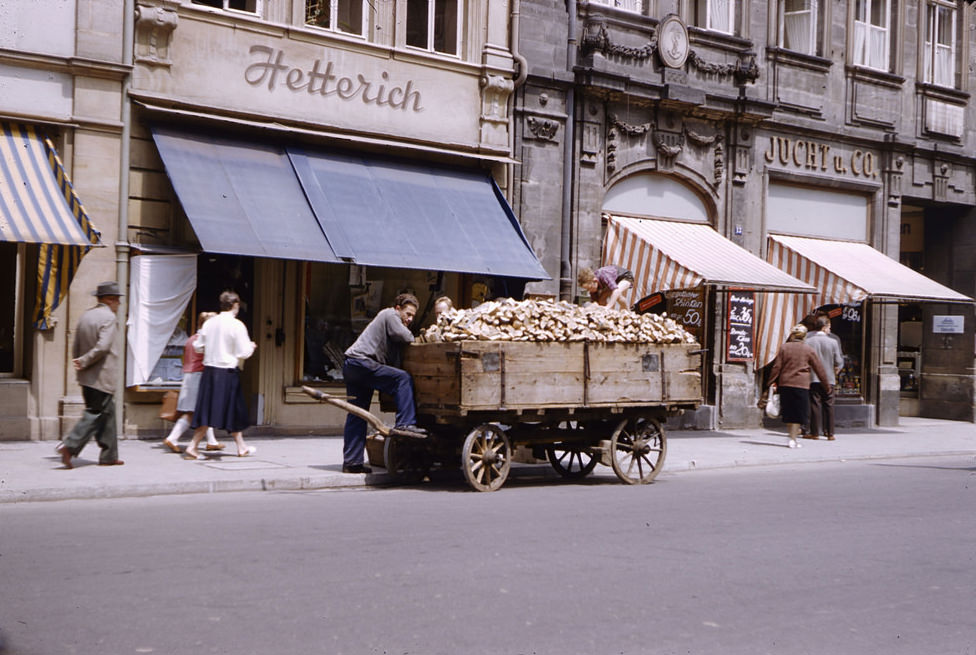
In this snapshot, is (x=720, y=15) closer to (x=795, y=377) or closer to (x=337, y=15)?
(x=795, y=377)

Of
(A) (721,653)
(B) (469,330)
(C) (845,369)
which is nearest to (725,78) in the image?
(C) (845,369)

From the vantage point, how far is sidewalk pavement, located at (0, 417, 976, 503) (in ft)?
32.7

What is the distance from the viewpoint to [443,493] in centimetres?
1048

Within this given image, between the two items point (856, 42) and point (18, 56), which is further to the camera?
point (856, 42)

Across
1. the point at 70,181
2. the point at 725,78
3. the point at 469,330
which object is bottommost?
the point at 469,330

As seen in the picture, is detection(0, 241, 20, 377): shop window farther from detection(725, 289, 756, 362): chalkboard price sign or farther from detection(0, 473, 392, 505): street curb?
detection(725, 289, 756, 362): chalkboard price sign

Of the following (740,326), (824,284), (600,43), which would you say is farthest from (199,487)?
(824,284)

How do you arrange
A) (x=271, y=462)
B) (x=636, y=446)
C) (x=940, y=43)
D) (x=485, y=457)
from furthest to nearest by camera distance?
(x=940, y=43) → (x=271, y=462) → (x=636, y=446) → (x=485, y=457)

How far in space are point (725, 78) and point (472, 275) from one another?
629 centimetres

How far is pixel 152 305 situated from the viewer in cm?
1405

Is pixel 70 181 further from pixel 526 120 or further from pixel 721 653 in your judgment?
pixel 721 653

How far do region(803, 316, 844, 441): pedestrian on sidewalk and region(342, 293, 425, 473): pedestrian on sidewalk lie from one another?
890 cm

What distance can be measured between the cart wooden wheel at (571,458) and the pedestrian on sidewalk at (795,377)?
5.43 metres

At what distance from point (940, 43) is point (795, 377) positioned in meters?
10.8
